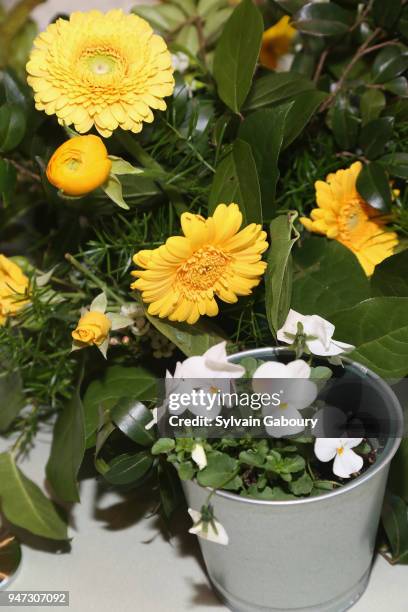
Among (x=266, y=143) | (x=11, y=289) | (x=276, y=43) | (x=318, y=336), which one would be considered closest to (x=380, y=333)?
(x=318, y=336)

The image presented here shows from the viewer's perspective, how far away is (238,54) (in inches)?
22.2

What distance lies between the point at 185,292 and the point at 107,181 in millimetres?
94

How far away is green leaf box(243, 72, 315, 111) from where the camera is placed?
1.92 feet

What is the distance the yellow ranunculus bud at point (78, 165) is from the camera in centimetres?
48

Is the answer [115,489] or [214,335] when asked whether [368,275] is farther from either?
[115,489]

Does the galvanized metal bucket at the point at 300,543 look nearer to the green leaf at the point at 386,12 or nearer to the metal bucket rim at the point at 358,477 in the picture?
the metal bucket rim at the point at 358,477

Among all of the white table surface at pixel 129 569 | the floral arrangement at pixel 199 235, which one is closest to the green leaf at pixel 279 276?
the floral arrangement at pixel 199 235

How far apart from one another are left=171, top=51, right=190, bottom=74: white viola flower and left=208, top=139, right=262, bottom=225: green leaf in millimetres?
139

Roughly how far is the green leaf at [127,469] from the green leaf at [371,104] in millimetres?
318

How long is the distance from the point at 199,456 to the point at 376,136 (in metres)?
0.30

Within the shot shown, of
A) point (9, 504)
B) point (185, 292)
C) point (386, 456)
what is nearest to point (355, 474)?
point (386, 456)

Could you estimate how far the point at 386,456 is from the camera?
450 millimetres

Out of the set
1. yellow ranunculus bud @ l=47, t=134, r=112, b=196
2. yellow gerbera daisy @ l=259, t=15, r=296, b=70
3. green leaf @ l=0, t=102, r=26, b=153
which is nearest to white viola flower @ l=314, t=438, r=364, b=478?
yellow ranunculus bud @ l=47, t=134, r=112, b=196

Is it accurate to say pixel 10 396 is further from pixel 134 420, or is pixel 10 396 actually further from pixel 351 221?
pixel 351 221
